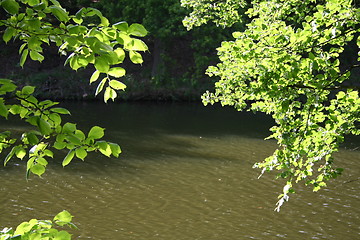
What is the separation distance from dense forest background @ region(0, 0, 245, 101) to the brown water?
1328 centimetres

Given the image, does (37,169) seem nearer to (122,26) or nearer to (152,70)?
(122,26)

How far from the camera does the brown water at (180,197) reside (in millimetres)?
11055

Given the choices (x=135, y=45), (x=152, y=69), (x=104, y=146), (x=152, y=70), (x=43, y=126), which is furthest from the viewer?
(x=152, y=69)

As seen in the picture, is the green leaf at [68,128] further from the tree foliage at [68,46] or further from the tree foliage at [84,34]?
the tree foliage at [84,34]

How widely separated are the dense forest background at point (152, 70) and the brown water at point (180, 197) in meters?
13.3

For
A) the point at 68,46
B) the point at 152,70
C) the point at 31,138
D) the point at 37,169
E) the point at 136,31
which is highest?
the point at 152,70

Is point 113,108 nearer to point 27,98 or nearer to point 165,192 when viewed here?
point 165,192

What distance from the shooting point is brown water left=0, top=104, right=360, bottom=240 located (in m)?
11.1

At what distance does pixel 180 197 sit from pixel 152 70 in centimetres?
2305

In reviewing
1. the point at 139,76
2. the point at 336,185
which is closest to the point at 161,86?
the point at 139,76

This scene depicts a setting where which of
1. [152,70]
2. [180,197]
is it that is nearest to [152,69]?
[152,70]

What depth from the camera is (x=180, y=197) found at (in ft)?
43.6

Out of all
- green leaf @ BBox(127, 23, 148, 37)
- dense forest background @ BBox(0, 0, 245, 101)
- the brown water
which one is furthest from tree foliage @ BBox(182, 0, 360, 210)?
dense forest background @ BBox(0, 0, 245, 101)

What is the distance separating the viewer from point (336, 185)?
14.8 metres
